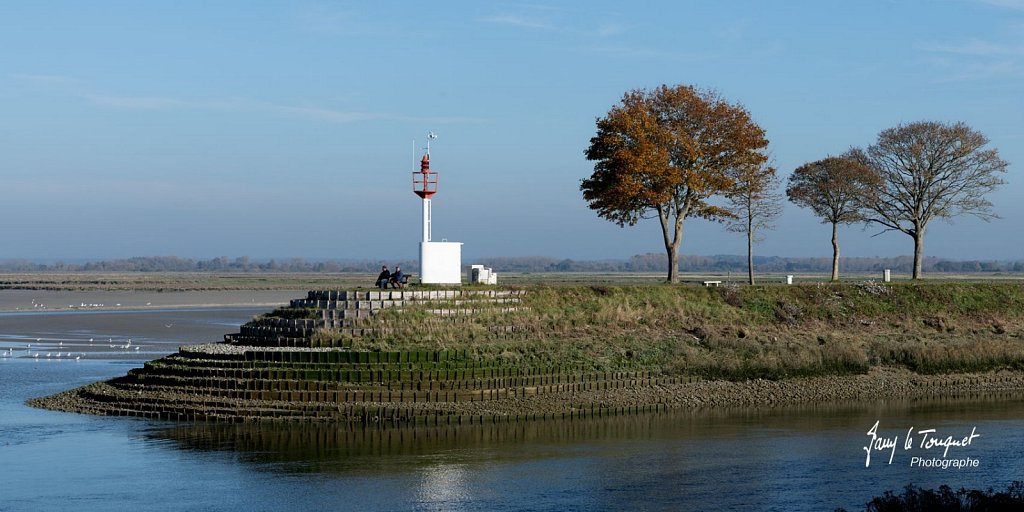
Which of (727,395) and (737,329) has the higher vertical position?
(737,329)

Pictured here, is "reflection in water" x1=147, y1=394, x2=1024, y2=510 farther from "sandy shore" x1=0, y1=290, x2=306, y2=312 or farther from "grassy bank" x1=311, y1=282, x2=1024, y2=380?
"sandy shore" x1=0, y1=290, x2=306, y2=312

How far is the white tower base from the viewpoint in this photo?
41844 millimetres

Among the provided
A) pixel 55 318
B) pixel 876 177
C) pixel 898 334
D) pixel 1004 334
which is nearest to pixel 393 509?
pixel 898 334

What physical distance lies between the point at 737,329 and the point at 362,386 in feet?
53.5

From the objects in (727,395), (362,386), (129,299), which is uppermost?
(129,299)

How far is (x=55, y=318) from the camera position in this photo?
7250 centimetres

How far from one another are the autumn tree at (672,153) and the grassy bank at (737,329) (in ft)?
19.6

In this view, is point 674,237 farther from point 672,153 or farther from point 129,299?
point 129,299

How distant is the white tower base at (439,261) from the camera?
4184 cm

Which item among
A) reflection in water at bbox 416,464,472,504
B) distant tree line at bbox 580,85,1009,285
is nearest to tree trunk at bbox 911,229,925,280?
distant tree line at bbox 580,85,1009,285

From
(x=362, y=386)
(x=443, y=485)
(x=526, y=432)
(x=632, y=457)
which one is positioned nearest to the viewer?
(x=443, y=485)

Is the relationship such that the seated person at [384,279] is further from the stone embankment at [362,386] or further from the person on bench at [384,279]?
the stone embankment at [362,386]

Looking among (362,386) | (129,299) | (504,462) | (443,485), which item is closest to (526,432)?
(504,462)

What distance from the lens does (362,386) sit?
3353 centimetres
